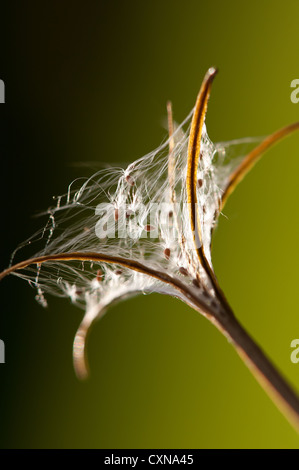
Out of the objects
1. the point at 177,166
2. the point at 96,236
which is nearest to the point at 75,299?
the point at 96,236

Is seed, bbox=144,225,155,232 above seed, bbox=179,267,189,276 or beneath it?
above

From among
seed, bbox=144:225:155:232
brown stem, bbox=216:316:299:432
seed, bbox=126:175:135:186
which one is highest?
seed, bbox=126:175:135:186

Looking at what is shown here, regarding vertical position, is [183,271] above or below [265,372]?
above

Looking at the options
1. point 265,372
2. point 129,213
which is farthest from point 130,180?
point 265,372

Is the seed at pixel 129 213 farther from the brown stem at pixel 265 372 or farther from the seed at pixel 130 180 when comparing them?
the brown stem at pixel 265 372

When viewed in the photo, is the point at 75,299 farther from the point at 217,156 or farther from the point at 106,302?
the point at 217,156

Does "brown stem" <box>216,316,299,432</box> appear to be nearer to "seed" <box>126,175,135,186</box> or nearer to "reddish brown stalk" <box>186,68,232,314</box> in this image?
"reddish brown stalk" <box>186,68,232,314</box>

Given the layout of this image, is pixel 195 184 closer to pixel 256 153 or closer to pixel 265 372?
pixel 256 153

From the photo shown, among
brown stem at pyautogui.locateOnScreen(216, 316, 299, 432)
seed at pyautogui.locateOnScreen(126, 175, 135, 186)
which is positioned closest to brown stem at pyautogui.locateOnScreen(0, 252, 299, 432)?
brown stem at pyautogui.locateOnScreen(216, 316, 299, 432)
